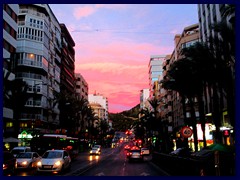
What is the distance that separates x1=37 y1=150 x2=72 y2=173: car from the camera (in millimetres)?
23516

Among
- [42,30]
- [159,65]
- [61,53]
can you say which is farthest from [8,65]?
[159,65]

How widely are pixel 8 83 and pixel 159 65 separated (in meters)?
116

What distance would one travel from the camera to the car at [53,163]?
23516 millimetres

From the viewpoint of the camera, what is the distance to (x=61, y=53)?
93.1 m

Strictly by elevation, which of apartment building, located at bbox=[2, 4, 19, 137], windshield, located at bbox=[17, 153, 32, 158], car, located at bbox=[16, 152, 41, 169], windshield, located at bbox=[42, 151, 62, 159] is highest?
apartment building, located at bbox=[2, 4, 19, 137]

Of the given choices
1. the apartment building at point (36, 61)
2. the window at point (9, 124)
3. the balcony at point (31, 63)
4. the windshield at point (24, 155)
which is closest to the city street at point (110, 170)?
the windshield at point (24, 155)

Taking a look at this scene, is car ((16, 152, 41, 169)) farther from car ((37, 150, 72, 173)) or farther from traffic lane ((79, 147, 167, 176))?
traffic lane ((79, 147, 167, 176))

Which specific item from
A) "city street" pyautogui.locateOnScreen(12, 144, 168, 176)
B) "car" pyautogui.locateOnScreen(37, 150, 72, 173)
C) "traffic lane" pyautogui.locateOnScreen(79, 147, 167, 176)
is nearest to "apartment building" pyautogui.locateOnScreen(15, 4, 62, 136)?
"city street" pyautogui.locateOnScreen(12, 144, 168, 176)

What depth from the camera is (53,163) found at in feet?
77.8

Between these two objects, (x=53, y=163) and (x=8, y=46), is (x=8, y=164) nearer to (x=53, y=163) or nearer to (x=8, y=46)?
(x=53, y=163)

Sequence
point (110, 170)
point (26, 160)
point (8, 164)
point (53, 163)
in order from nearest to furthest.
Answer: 1. point (8, 164)
2. point (53, 163)
3. point (26, 160)
4. point (110, 170)

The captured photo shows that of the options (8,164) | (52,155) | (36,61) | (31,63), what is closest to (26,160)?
(52,155)

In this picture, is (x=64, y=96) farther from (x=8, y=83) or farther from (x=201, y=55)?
(x=201, y=55)

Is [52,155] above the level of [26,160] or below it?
above
